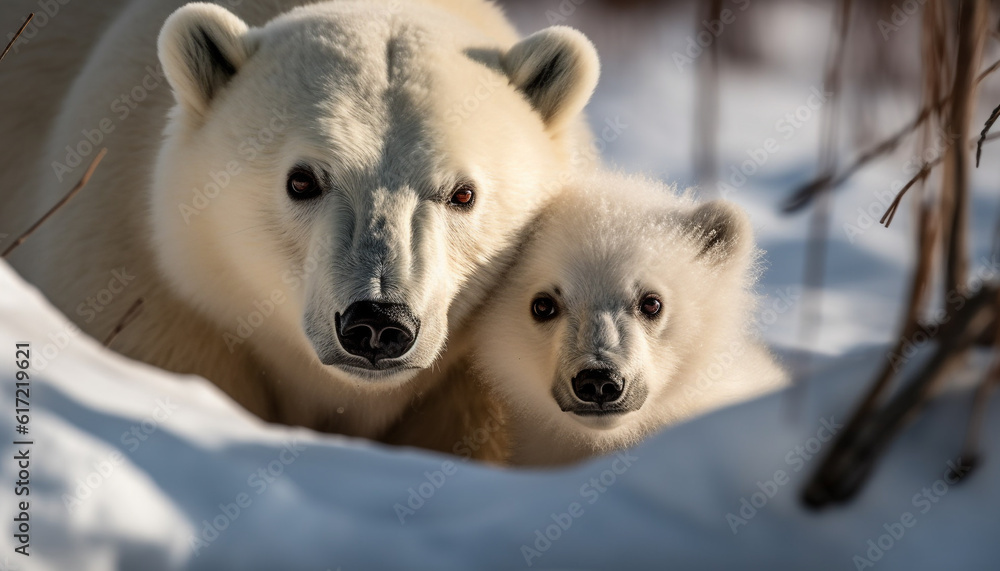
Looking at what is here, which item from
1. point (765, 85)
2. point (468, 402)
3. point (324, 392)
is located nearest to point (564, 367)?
point (468, 402)

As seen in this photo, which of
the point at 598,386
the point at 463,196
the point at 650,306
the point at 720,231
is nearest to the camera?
the point at 598,386

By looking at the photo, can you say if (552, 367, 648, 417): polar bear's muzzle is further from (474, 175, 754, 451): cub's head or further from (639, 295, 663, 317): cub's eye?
(639, 295, 663, 317): cub's eye

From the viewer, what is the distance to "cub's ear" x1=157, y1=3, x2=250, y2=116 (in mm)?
2891

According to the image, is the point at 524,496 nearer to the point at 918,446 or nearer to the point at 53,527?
the point at 918,446

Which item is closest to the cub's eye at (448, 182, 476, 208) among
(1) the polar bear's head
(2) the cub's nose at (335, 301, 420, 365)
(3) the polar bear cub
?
(1) the polar bear's head

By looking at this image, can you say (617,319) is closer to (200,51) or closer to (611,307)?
(611,307)

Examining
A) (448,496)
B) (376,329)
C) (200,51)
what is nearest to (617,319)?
(376,329)

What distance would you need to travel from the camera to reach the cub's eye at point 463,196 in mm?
2785

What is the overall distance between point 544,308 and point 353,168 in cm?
72

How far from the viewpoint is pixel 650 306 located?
9.55 feet

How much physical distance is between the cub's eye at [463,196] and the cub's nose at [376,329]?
1.42 ft

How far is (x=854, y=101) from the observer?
154 centimetres

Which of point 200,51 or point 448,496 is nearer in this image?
point 448,496

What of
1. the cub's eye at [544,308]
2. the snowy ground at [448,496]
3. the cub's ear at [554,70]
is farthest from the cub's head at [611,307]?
the snowy ground at [448,496]
